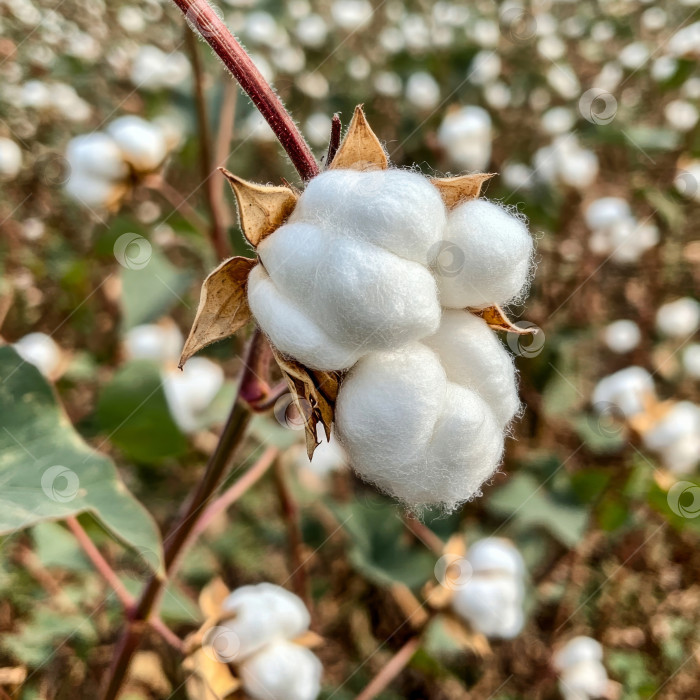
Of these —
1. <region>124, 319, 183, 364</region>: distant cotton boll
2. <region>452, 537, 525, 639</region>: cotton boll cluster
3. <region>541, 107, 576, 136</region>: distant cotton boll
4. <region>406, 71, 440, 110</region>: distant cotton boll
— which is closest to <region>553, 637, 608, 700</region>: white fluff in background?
<region>452, 537, 525, 639</region>: cotton boll cluster

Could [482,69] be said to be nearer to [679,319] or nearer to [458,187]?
[679,319]

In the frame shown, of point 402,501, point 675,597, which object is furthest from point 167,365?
point 675,597

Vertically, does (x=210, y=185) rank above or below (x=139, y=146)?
below

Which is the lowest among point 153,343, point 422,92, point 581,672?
point 581,672

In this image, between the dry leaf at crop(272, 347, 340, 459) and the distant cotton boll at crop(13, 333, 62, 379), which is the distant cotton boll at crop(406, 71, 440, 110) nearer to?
the distant cotton boll at crop(13, 333, 62, 379)

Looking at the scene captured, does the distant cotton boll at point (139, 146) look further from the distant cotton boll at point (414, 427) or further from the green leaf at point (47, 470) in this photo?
the distant cotton boll at point (414, 427)

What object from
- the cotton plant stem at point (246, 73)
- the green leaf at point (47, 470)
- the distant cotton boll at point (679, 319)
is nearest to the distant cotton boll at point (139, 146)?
the green leaf at point (47, 470)

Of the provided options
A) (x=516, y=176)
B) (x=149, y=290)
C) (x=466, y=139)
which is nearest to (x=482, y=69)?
(x=516, y=176)
